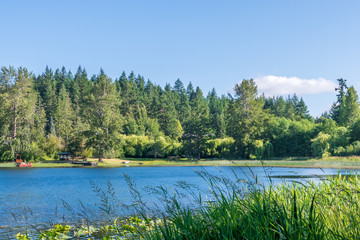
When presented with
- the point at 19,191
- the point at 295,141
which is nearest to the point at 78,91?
the point at 295,141

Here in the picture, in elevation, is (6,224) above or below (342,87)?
below

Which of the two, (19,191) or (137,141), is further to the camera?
(137,141)

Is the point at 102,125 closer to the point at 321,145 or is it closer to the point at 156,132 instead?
the point at 156,132

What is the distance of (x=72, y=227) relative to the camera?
9.28 metres

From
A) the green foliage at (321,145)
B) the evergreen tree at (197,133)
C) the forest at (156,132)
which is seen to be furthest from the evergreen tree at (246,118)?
the green foliage at (321,145)

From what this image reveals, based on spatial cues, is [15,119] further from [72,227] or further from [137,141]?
[72,227]

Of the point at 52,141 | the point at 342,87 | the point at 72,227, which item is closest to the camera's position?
the point at 72,227

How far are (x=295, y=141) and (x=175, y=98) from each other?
5004 cm

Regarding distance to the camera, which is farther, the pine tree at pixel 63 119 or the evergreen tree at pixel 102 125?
the pine tree at pixel 63 119

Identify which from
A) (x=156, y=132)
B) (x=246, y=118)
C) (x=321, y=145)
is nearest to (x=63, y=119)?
(x=156, y=132)

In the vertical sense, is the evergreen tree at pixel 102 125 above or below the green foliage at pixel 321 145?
above

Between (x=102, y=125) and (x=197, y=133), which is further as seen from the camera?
(x=197, y=133)

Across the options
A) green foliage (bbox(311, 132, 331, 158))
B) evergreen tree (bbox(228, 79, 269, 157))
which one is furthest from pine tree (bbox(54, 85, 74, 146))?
green foliage (bbox(311, 132, 331, 158))

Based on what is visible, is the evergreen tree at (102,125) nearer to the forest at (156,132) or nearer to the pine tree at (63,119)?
the forest at (156,132)
